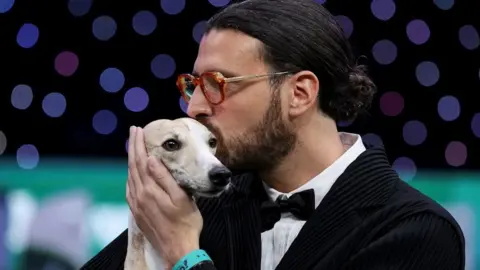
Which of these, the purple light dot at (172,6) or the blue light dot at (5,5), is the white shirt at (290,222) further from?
the blue light dot at (5,5)

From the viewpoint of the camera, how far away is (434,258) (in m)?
1.27

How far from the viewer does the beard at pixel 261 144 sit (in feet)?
4.58

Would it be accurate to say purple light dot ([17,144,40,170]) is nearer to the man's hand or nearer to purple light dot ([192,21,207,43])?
purple light dot ([192,21,207,43])

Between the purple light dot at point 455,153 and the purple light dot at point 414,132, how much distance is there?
4.4 inches

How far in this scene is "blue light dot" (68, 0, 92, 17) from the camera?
2.60m

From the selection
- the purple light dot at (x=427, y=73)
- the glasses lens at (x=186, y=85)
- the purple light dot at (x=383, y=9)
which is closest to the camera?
the glasses lens at (x=186, y=85)

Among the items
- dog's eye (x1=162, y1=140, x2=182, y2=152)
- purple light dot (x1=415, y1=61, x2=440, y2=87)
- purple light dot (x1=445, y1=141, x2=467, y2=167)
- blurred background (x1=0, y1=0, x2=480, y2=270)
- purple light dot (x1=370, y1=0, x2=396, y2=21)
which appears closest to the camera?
dog's eye (x1=162, y1=140, x2=182, y2=152)

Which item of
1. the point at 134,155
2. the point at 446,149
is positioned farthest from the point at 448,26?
the point at 134,155

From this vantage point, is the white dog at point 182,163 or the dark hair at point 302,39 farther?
the dark hair at point 302,39

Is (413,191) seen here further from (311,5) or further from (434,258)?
(311,5)

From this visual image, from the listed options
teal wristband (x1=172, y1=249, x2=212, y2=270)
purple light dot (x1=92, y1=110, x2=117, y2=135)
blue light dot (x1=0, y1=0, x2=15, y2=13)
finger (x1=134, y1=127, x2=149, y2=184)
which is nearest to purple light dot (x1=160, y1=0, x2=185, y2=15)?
purple light dot (x1=92, y1=110, x2=117, y2=135)

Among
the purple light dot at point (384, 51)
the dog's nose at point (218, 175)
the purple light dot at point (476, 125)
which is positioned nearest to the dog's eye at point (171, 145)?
the dog's nose at point (218, 175)

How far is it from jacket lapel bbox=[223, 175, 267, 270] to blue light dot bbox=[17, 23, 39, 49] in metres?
1.38

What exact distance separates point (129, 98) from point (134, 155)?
4.34 feet
